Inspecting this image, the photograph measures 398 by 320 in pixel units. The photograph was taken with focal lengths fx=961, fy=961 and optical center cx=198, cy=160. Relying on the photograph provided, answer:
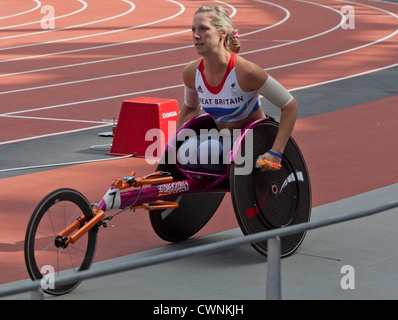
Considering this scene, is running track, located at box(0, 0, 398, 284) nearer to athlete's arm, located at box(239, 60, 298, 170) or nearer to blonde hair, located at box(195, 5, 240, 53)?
athlete's arm, located at box(239, 60, 298, 170)

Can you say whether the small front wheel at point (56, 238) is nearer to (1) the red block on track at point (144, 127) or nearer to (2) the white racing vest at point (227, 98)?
(2) the white racing vest at point (227, 98)

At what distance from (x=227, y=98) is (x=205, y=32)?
457 millimetres

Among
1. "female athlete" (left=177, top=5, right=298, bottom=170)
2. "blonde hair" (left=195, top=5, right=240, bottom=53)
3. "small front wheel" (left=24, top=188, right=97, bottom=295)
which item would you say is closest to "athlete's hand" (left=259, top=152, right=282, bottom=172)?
"female athlete" (left=177, top=5, right=298, bottom=170)

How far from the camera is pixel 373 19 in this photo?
27016mm

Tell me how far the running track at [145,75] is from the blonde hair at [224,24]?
152 centimetres

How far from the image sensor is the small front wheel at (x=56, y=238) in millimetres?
5395

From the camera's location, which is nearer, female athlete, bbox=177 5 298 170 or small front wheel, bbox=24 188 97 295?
small front wheel, bbox=24 188 97 295

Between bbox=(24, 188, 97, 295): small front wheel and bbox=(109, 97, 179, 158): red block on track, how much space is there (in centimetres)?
433

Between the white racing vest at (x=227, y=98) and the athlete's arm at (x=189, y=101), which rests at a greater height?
the athlete's arm at (x=189, y=101)

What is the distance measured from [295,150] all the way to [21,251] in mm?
2017

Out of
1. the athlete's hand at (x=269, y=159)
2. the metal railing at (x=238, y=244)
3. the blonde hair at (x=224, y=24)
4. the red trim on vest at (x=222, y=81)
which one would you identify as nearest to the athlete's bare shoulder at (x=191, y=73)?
the red trim on vest at (x=222, y=81)

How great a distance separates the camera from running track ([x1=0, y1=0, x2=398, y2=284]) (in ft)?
28.0

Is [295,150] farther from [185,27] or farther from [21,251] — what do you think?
Answer: [185,27]

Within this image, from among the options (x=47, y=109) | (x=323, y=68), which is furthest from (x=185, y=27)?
(x=47, y=109)
